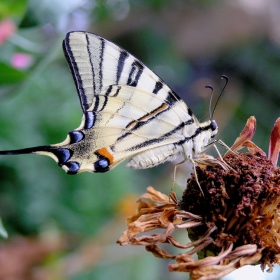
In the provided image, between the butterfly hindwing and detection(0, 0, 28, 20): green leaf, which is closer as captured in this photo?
the butterfly hindwing

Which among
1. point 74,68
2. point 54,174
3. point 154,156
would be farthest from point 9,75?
point 54,174

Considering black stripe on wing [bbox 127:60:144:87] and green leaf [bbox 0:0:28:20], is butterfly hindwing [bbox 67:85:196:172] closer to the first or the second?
black stripe on wing [bbox 127:60:144:87]

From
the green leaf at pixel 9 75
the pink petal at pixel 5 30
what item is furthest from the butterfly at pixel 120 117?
the pink petal at pixel 5 30

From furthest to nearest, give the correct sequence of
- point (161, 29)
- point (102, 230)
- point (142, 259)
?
point (161, 29), point (142, 259), point (102, 230)

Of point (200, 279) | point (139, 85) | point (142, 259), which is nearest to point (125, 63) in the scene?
point (139, 85)

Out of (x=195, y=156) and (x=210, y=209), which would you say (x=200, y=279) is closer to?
(x=210, y=209)

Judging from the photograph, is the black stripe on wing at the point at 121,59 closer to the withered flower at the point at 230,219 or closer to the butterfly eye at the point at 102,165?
the butterfly eye at the point at 102,165

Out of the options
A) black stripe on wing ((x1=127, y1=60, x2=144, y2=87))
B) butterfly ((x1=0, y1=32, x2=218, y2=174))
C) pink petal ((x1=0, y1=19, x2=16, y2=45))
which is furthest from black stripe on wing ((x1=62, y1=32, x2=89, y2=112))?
pink petal ((x1=0, y1=19, x2=16, y2=45))
